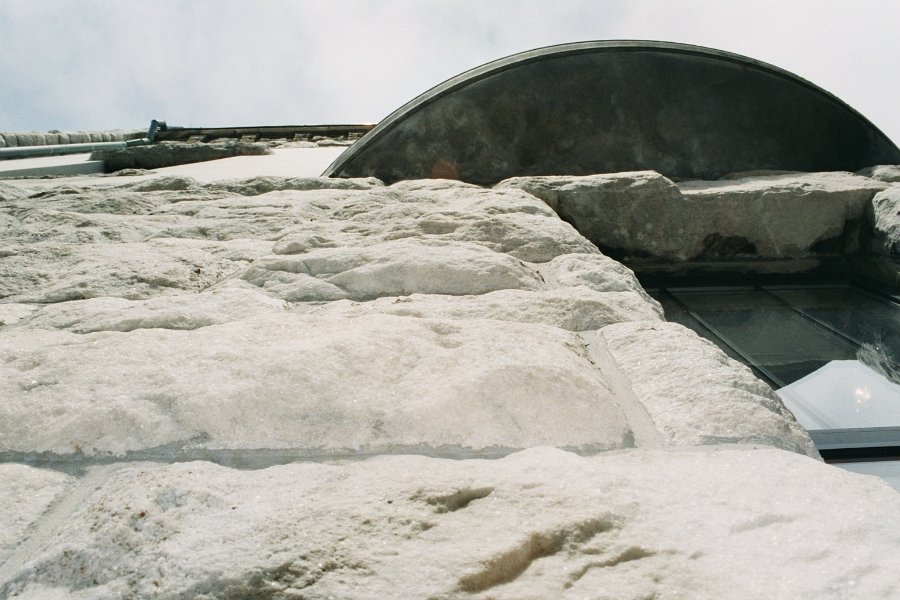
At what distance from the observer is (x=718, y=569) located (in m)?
0.56

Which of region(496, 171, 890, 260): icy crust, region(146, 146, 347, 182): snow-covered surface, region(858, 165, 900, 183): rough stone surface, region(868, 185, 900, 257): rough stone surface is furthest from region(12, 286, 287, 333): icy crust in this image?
region(858, 165, 900, 183): rough stone surface

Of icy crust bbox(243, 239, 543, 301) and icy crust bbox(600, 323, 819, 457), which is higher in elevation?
icy crust bbox(243, 239, 543, 301)

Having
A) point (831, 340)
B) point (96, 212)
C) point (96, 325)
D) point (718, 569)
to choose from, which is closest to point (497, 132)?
point (831, 340)

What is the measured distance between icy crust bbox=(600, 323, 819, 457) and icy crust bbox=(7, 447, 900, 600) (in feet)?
0.32

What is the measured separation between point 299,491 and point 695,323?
8.05 ft

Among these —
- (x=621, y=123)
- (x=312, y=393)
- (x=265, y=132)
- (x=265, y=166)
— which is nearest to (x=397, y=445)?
(x=312, y=393)

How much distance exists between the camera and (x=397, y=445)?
82 centimetres

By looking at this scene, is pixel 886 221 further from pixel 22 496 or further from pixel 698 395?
pixel 22 496

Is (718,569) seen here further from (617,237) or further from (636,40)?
(636,40)

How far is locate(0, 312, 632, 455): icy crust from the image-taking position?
0.83 m

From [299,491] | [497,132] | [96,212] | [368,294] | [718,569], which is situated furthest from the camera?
[497,132]

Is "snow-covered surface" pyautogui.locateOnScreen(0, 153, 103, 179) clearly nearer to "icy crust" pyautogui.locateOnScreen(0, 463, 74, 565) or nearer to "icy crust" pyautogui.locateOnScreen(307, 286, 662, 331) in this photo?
"icy crust" pyautogui.locateOnScreen(307, 286, 662, 331)

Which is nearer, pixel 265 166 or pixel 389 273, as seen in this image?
pixel 389 273

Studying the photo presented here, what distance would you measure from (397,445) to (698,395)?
0.42 meters
